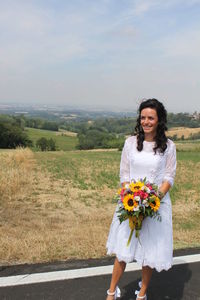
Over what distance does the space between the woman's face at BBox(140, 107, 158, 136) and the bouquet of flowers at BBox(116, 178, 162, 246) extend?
509 mm

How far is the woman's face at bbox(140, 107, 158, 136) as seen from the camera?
284 centimetres

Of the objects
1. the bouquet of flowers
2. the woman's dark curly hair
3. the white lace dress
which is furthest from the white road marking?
the woman's dark curly hair

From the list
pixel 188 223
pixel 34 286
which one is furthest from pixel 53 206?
pixel 34 286

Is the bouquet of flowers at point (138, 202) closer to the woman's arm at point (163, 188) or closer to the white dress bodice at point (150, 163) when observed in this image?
the woman's arm at point (163, 188)

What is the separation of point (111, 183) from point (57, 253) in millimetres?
10325

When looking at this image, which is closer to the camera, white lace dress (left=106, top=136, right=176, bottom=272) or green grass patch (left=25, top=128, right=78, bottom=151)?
white lace dress (left=106, top=136, right=176, bottom=272)

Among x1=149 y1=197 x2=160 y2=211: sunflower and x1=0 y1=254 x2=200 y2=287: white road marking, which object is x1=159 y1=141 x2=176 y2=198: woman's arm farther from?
x1=0 y1=254 x2=200 y2=287: white road marking

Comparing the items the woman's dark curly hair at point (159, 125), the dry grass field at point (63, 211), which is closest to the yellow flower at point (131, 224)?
the woman's dark curly hair at point (159, 125)

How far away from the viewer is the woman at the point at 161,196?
9.18 ft

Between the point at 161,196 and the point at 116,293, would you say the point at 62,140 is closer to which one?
the point at 116,293

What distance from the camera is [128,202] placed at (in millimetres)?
2650

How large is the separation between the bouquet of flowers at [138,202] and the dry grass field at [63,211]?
5.12ft

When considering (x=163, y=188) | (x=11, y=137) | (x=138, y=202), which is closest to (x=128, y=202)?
(x=138, y=202)

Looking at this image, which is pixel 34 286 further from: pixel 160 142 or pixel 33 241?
pixel 160 142
